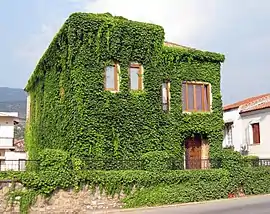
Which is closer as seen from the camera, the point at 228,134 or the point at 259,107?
the point at 259,107

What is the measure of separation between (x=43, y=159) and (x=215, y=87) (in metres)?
13.1

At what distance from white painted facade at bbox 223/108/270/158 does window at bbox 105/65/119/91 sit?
552 inches

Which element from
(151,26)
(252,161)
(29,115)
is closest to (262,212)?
(252,161)

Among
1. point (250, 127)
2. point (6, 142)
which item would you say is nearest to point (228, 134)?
point (250, 127)

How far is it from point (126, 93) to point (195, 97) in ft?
18.0

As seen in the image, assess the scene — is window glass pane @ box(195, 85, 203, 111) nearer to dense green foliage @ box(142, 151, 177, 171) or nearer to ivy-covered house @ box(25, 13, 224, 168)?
ivy-covered house @ box(25, 13, 224, 168)

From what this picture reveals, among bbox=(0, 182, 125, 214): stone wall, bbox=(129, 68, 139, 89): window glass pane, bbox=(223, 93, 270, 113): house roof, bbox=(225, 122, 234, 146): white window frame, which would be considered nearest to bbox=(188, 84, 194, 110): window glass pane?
bbox=(129, 68, 139, 89): window glass pane

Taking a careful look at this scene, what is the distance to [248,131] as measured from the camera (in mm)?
31812

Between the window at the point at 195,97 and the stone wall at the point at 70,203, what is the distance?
900 cm

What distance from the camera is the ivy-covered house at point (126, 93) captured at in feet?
68.5

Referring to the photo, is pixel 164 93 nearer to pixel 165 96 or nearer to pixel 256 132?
pixel 165 96

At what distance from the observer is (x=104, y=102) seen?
69.4 ft

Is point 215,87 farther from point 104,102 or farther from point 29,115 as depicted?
point 29,115

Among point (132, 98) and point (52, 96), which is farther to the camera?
point (52, 96)
